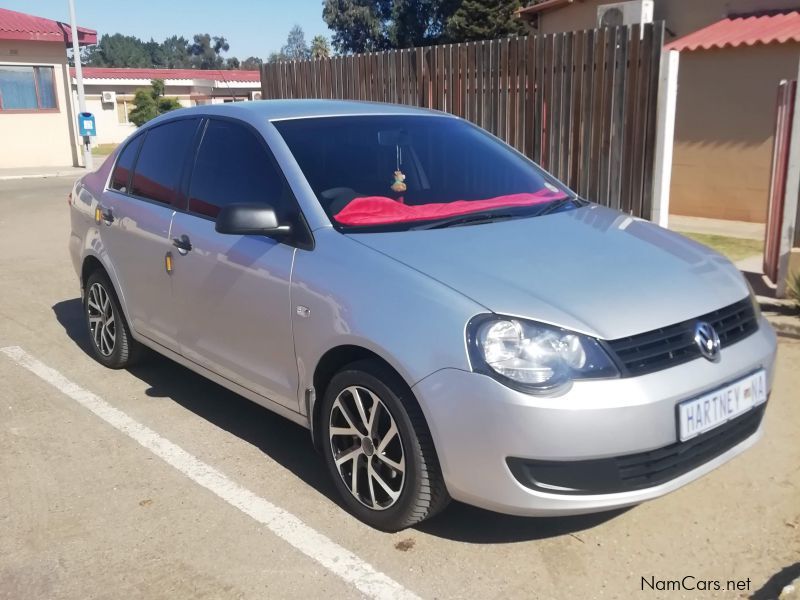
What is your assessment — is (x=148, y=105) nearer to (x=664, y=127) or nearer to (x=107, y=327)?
(x=664, y=127)

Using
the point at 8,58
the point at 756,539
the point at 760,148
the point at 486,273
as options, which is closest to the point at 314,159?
the point at 486,273

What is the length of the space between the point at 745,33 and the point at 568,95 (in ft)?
13.2

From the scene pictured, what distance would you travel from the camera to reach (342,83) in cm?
1083

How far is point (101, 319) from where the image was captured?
5.50m

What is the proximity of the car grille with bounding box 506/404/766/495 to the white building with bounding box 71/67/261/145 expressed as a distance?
39.2 metres

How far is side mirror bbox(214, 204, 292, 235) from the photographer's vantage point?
11.6ft

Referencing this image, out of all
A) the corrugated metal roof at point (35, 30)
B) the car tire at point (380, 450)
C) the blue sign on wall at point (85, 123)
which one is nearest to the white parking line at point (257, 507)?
the car tire at point (380, 450)

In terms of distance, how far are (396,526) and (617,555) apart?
88 cm

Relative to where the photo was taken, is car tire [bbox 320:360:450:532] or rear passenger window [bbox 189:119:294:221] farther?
rear passenger window [bbox 189:119:294:221]

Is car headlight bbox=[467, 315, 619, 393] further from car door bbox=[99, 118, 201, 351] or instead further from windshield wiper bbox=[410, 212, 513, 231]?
car door bbox=[99, 118, 201, 351]

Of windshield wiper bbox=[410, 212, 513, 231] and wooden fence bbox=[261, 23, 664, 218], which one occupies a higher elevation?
wooden fence bbox=[261, 23, 664, 218]

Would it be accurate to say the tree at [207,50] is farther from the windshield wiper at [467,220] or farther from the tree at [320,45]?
the windshield wiper at [467,220]

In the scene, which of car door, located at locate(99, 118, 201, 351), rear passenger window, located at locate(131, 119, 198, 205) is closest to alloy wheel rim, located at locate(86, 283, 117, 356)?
car door, located at locate(99, 118, 201, 351)

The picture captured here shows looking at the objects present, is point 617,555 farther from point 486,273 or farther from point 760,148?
point 760,148
